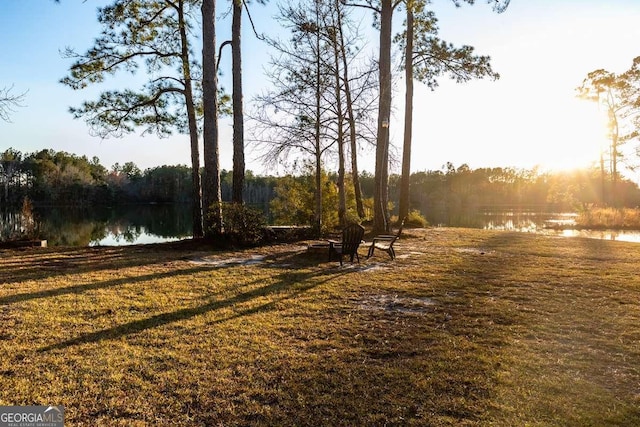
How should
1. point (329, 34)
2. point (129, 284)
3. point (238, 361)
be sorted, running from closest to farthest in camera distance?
point (238, 361)
point (129, 284)
point (329, 34)

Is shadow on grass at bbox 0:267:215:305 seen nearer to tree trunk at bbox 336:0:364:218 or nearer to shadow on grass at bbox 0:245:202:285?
shadow on grass at bbox 0:245:202:285

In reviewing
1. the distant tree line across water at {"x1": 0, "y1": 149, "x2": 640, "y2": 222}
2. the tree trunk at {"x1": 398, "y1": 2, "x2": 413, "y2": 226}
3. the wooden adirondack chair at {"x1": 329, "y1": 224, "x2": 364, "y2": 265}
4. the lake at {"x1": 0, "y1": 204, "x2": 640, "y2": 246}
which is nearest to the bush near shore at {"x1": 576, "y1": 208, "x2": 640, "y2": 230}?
the lake at {"x1": 0, "y1": 204, "x2": 640, "y2": 246}

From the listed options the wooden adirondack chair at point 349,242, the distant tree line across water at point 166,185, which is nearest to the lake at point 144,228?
the wooden adirondack chair at point 349,242

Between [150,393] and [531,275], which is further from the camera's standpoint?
[531,275]

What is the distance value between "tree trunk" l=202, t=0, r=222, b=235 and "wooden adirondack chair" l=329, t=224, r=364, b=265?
3.52m

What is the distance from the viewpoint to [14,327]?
380 centimetres

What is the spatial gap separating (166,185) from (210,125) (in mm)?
80932

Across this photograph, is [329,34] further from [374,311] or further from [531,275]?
[374,311]

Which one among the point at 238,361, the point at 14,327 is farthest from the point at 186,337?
the point at 14,327

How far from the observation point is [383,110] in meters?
12.1

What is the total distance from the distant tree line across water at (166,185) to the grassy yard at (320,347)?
50566 mm

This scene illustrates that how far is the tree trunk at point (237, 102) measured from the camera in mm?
10867

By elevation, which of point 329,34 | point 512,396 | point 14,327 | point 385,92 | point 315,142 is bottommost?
point 512,396

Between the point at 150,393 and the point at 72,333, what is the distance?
5.24 ft
